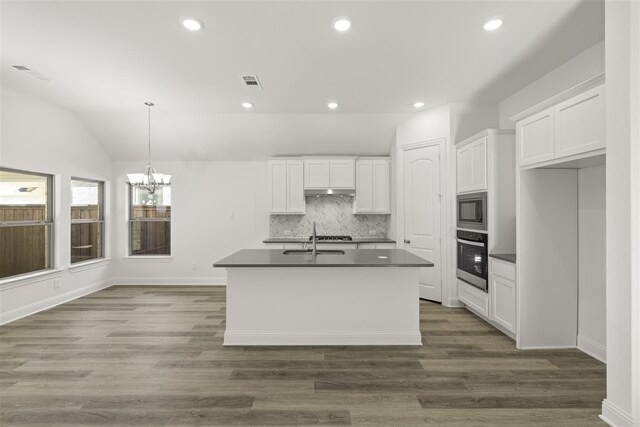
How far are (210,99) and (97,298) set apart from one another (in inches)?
143

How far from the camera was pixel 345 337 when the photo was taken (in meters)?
Result: 3.37

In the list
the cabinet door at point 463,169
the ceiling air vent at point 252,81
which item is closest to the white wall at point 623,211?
the cabinet door at point 463,169

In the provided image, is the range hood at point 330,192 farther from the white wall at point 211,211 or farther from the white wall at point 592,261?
the white wall at point 592,261

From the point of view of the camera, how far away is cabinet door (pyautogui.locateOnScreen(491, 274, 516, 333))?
335 cm

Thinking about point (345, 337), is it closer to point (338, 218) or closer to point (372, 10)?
point (372, 10)

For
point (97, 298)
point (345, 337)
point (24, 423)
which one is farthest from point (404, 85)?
point (97, 298)

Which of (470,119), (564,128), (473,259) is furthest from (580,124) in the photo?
→ (470,119)

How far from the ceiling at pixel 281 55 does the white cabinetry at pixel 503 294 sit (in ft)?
6.95

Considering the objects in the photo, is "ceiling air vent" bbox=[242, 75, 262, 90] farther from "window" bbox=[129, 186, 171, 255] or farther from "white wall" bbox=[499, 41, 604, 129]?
"window" bbox=[129, 186, 171, 255]

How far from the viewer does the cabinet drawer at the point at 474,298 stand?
12.6 ft

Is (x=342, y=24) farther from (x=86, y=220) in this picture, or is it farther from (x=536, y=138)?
(x=86, y=220)

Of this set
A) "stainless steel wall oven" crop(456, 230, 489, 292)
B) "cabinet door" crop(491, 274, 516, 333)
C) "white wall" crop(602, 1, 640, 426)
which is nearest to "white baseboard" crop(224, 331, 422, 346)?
"cabinet door" crop(491, 274, 516, 333)

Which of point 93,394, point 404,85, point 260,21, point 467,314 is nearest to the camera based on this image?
point 93,394

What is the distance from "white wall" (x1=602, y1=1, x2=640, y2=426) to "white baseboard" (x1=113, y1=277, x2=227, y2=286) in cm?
568
